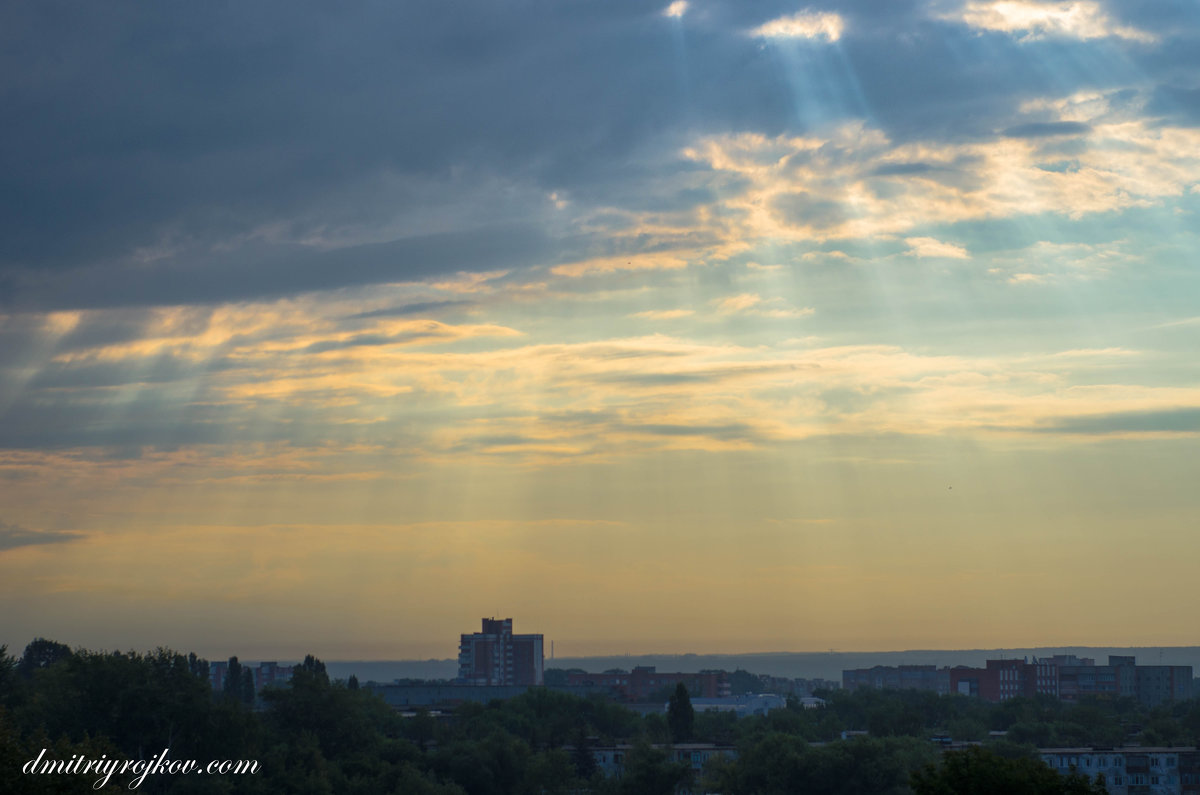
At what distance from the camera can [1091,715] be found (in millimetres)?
138750

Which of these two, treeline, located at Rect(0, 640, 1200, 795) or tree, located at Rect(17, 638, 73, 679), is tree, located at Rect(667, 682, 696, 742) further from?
tree, located at Rect(17, 638, 73, 679)

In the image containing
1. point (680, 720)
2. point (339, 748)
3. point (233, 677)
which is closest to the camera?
point (339, 748)

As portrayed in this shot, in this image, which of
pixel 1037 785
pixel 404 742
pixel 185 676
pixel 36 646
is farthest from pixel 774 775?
pixel 36 646

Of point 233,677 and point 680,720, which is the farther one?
point 233,677

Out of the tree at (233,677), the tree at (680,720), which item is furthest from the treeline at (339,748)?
the tree at (233,677)

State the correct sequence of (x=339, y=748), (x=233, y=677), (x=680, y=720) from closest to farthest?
(x=339, y=748)
(x=680, y=720)
(x=233, y=677)

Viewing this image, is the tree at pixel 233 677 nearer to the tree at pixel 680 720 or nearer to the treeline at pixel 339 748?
the treeline at pixel 339 748

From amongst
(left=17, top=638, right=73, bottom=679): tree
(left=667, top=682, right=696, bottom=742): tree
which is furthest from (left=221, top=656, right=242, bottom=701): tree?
(left=667, top=682, right=696, bottom=742): tree

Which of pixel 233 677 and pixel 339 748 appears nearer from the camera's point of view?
pixel 339 748

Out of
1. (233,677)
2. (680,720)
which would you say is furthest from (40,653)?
(680,720)

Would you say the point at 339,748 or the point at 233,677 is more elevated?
the point at 233,677

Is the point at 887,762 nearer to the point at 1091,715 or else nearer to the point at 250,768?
the point at 250,768

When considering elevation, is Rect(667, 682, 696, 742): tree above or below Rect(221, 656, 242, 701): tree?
below

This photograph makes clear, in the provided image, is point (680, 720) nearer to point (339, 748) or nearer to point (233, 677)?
point (339, 748)
